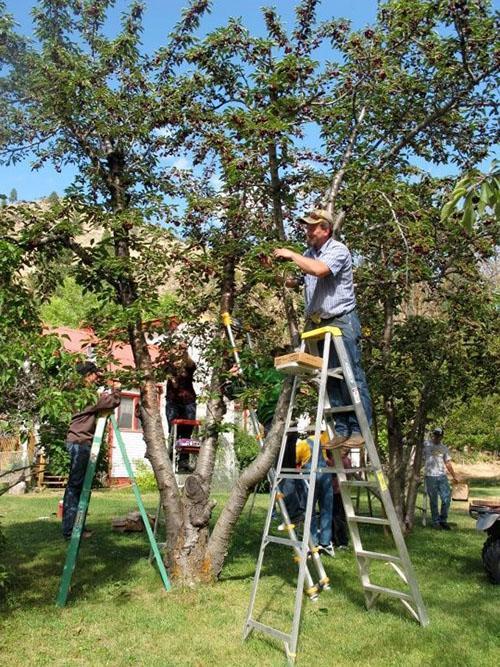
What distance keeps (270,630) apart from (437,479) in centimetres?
862

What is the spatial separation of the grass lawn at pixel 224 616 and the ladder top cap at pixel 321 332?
8.26 feet

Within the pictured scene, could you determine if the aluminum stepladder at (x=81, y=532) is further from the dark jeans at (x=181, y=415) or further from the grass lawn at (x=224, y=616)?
the dark jeans at (x=181, y=415)

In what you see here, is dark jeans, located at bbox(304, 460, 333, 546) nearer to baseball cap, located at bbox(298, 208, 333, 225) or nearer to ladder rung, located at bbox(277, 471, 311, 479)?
ladder rung, located at bbox(277, 471, 311, 479)

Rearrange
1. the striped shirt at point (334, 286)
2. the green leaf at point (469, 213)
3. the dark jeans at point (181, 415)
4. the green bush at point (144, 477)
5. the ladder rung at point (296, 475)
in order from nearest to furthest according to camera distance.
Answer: the green leaf at point (469, 213) < the ladder rung at point (296, 475) < the striped shirt at point (334, 286) < the dark jeans at point (181, 415) < the green bush at point (144, 477)

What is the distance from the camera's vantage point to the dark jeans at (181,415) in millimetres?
9852

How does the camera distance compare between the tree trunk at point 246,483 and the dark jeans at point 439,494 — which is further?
the dark jeans at point 439,494

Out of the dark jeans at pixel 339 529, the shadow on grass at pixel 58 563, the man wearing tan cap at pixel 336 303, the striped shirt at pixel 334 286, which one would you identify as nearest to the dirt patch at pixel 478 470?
the dark jeans at pixel 339 529

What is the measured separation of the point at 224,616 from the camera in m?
5.78

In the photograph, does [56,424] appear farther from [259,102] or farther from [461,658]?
[259,102]

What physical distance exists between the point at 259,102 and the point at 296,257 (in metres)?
3.08

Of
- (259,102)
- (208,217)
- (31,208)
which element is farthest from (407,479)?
(31,208)

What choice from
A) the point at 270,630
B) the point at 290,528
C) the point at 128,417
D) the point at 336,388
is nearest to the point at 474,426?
the point at 128,417

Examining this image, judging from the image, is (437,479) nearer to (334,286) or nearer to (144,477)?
(334,286)

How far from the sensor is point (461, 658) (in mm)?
4625
